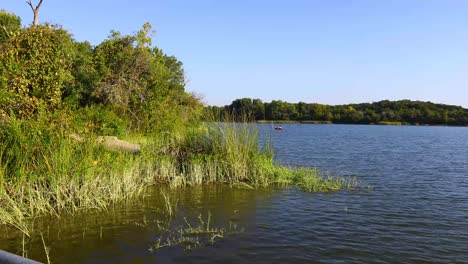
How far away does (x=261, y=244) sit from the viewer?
337 inches

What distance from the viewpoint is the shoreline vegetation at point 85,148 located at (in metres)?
9.79

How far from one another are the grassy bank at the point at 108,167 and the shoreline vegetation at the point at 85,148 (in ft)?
0.09

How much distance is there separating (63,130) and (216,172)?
242 inches

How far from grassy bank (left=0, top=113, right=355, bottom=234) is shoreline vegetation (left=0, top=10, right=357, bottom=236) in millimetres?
28

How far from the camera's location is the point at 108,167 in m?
11.5

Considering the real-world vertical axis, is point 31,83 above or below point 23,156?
above

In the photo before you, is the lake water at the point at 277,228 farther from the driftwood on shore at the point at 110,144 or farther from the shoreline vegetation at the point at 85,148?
the driftwood on shore at the point at 110,144

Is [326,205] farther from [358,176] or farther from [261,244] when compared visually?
[358,176]

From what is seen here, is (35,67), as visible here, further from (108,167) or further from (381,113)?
(381,113)

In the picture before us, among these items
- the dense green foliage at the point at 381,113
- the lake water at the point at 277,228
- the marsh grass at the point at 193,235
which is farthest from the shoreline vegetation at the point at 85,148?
the dense green foliage at the point at 381,113

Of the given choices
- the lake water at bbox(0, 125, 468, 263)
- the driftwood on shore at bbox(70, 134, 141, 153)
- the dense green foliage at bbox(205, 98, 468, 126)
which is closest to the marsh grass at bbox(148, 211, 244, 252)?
the lake water at bbox(0, 125, 468, 263)

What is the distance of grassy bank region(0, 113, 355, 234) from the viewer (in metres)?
9.62

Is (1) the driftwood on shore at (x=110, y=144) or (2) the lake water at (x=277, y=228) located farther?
(1) the driftwood on shore at (x=110, y=144)

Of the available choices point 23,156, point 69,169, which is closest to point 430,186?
point 69,169
